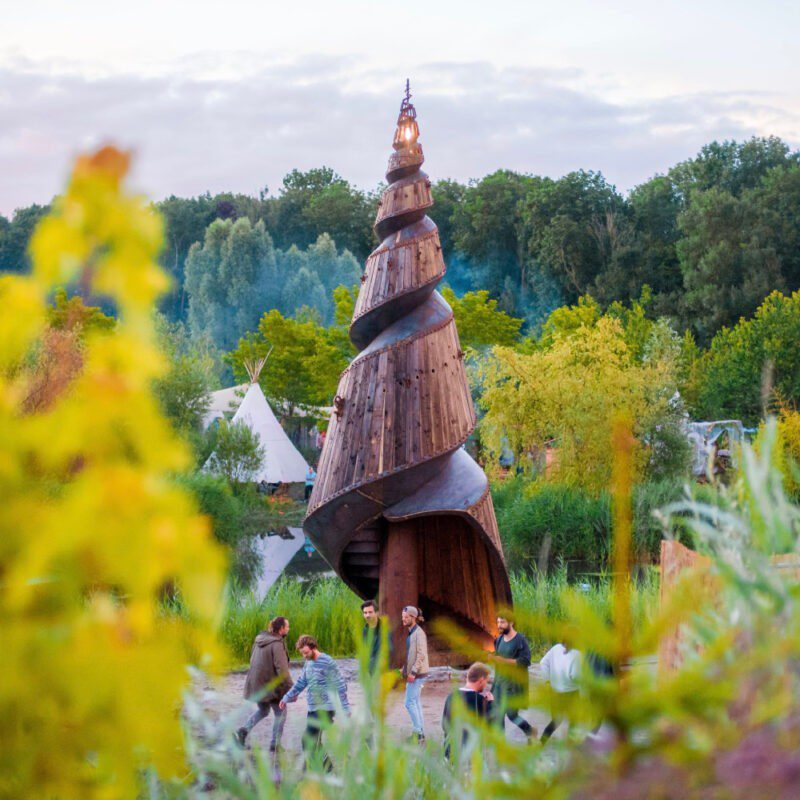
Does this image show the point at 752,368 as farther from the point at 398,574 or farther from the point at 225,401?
the point at 398,574

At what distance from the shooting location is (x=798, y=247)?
130ft

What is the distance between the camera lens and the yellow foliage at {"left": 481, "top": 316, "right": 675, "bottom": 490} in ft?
67.5

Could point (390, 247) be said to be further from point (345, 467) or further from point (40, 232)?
point (40, 232)

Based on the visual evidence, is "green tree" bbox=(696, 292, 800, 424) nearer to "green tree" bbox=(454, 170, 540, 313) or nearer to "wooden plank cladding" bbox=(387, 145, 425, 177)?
"wooden plank cladding" bbox=(387, 145, 425, 177)

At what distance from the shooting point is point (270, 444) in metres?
26.9

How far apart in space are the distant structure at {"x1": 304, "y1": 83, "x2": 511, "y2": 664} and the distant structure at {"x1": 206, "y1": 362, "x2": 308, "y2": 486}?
16944mm

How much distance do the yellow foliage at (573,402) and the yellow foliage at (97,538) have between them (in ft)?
62.3

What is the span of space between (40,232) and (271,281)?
47.8 m

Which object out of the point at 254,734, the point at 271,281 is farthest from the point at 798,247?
the point at 254,734

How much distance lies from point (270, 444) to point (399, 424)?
18523 mm

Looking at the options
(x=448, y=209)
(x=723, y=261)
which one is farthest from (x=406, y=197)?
(x=448, y=209)

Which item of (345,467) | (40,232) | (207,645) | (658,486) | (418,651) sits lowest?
(658,486)

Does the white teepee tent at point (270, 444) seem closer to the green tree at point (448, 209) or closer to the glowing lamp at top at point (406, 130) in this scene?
the glowing lamp at top at point (406, 130)

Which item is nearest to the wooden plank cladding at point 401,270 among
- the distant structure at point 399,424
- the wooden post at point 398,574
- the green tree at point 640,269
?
the distant structure at point 399,424
